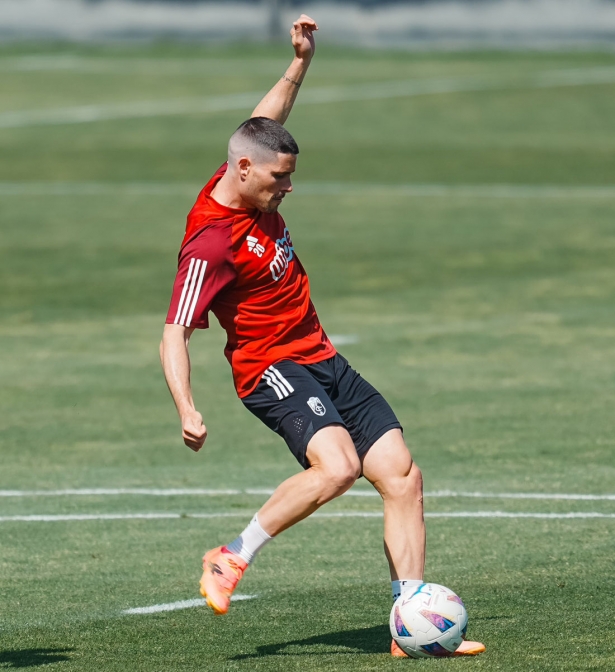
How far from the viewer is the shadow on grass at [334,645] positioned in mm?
7023

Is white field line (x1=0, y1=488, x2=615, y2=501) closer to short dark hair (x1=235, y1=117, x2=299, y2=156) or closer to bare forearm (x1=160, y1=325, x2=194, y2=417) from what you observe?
bare forearm (x1=160, y1=325, x2=194, y2=417)

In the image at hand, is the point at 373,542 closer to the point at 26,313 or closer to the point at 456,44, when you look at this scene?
the point at 26,313

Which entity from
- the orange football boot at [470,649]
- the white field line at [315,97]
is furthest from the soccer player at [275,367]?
the white field line at [315,97]

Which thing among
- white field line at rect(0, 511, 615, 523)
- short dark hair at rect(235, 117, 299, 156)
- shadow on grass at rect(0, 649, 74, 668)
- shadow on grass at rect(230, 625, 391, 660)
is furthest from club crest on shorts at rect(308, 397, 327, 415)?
white field line at rect(0, 511, 615, 523)

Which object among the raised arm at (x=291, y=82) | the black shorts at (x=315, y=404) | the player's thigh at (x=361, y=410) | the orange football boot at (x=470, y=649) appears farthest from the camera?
the raised arm at (x=291, y=82)

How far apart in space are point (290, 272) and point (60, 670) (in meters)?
2.12

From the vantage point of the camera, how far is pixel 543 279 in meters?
20.7

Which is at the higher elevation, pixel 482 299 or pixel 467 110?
pixel 482 299

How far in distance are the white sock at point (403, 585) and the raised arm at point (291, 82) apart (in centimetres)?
243

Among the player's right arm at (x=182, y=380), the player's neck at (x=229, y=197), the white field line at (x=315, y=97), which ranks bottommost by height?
the white field line at (x=315, y=97)

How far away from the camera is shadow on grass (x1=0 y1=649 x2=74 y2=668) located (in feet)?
22.6

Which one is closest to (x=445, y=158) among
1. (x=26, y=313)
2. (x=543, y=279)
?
(x=543, y=279)

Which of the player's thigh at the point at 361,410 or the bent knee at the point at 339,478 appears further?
the player's thigh at the point at 361,410

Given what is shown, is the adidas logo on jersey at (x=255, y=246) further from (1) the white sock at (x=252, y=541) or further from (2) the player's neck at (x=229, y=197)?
(1) the white sock at (x=252, y=541)
